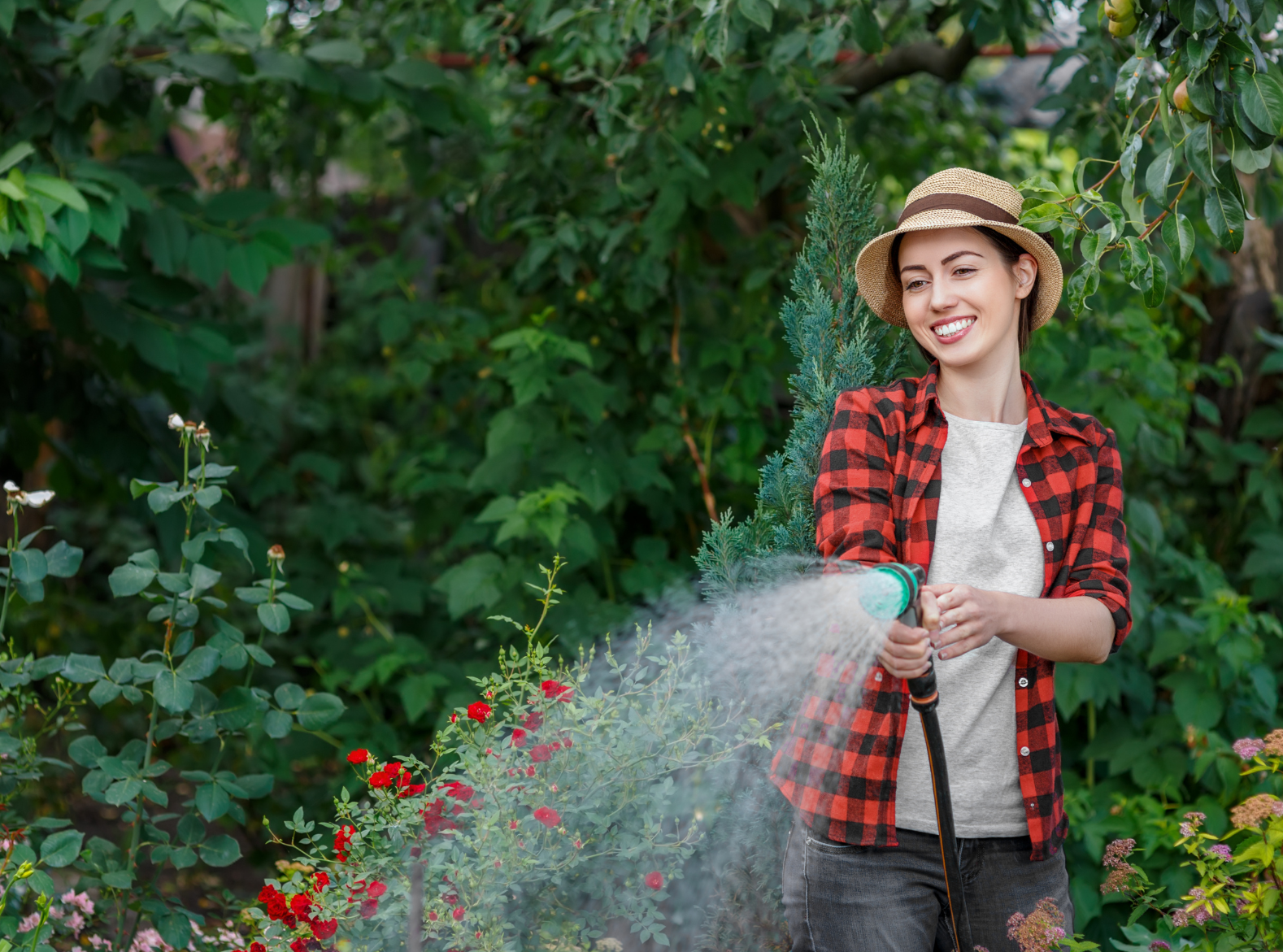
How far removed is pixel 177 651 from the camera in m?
2.16

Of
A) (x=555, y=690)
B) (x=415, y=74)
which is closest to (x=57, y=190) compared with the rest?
(x=415, y=74)

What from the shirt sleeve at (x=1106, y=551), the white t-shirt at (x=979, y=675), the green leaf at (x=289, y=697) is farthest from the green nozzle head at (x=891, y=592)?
the green leaf at (x=289, y=697)

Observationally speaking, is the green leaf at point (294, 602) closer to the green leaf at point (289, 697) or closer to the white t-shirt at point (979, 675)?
the green leaf at point (289, 697)

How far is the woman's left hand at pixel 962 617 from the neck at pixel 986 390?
0.38m

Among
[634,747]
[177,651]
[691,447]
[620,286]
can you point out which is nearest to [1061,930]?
[634,747]

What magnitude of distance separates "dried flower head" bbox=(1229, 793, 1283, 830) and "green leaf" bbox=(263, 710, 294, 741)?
1563 mm

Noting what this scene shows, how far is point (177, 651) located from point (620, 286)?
174 centimetres

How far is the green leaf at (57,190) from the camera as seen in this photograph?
2.46m

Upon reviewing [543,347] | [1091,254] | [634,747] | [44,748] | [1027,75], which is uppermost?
[1027,75]

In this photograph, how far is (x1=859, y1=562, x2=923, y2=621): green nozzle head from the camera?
1.39 metres

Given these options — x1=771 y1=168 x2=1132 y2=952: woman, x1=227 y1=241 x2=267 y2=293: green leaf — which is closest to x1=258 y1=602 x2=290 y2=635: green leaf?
x1=771 y1=168 x2=1132 y2=952: woman

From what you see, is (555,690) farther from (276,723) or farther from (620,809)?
(276,723)

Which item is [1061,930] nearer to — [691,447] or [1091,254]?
[1091,254]

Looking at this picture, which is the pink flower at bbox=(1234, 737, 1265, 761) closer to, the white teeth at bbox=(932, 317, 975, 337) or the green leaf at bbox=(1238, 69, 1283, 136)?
the white teeth at bbox=(932, 317, 975, 337)
